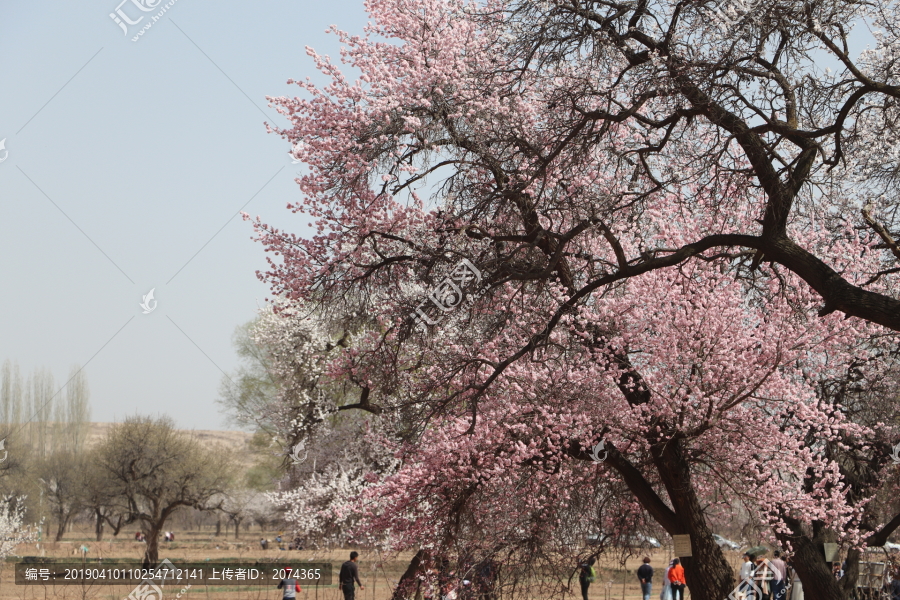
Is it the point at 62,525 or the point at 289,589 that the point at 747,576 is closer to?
the point at 289,589

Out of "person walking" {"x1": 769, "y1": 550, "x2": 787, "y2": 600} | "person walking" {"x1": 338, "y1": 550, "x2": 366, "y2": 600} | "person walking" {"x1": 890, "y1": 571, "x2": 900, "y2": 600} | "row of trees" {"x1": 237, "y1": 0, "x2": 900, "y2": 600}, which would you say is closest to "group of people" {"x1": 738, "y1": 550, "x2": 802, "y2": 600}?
"person walking" {"x1": 769, "y1": 550, "x2": 787, "y2": 600}

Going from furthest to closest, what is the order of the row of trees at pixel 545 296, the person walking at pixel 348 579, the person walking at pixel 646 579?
the person walking at pixel 646 579
the person walking at pixel 348 579
the row of trees at pixel 545 296

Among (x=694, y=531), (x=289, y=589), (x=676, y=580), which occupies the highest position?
(x=694, y=531)

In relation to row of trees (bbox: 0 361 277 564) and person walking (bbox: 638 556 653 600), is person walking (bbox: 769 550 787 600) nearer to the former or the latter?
person walking (bbox: 638 556 653 600)

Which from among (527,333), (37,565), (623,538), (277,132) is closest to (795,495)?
(623,538)

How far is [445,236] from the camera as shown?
1129cm

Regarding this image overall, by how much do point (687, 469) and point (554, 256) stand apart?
412 centimetres

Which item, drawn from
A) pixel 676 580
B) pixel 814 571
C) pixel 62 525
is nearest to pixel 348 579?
pixel 676 580

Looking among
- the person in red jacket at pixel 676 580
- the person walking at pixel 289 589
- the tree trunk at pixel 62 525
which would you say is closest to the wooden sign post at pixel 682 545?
the person walking at pixel 289 589

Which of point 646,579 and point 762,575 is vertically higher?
point 762,575

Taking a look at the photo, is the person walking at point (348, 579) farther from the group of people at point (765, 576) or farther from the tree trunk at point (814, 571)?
the tree trunk at point (814, 571)

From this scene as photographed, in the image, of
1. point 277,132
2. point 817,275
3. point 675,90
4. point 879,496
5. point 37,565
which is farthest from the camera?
point 37,565

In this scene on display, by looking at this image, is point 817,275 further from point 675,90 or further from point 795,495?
point 795,495

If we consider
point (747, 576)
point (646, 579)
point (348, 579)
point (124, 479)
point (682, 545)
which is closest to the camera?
point (682, 545)
